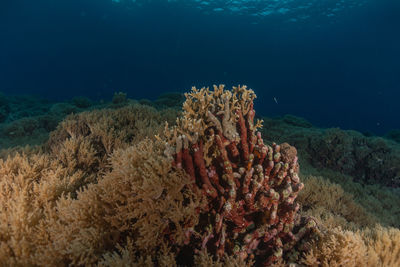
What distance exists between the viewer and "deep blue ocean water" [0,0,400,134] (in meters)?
65.7

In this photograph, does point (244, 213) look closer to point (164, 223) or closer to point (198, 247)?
point (198, 247)

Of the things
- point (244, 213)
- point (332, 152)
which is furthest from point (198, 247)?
point (332, 152)

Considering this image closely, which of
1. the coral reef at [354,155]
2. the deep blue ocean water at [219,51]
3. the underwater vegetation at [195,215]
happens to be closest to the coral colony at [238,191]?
the underwater vegetation at [195,215]

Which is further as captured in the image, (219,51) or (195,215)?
(219,51)

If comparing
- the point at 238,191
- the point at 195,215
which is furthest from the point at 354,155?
the point at 195,215

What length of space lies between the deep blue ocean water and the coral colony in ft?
198

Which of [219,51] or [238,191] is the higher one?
[219,51]

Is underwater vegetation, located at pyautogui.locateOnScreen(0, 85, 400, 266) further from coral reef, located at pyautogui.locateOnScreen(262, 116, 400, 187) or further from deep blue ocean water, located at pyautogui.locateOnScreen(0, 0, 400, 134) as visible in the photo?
deep blue ocean water, located at pyautogui.locateOnScreen(0, 0, 400, 134)

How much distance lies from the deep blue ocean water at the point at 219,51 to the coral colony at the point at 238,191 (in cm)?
6028

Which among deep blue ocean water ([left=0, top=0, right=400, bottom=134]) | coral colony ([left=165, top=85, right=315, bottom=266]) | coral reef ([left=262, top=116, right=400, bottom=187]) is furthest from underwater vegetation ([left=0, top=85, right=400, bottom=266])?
deep blue ocean water ([left=0, top=0, right=400, bottom=134])

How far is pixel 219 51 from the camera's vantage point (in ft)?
401

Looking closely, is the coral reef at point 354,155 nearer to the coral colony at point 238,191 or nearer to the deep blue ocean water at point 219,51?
the coral colony at point 238,191

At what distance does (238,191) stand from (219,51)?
12993cm

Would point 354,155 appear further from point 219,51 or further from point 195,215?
point 219,51
